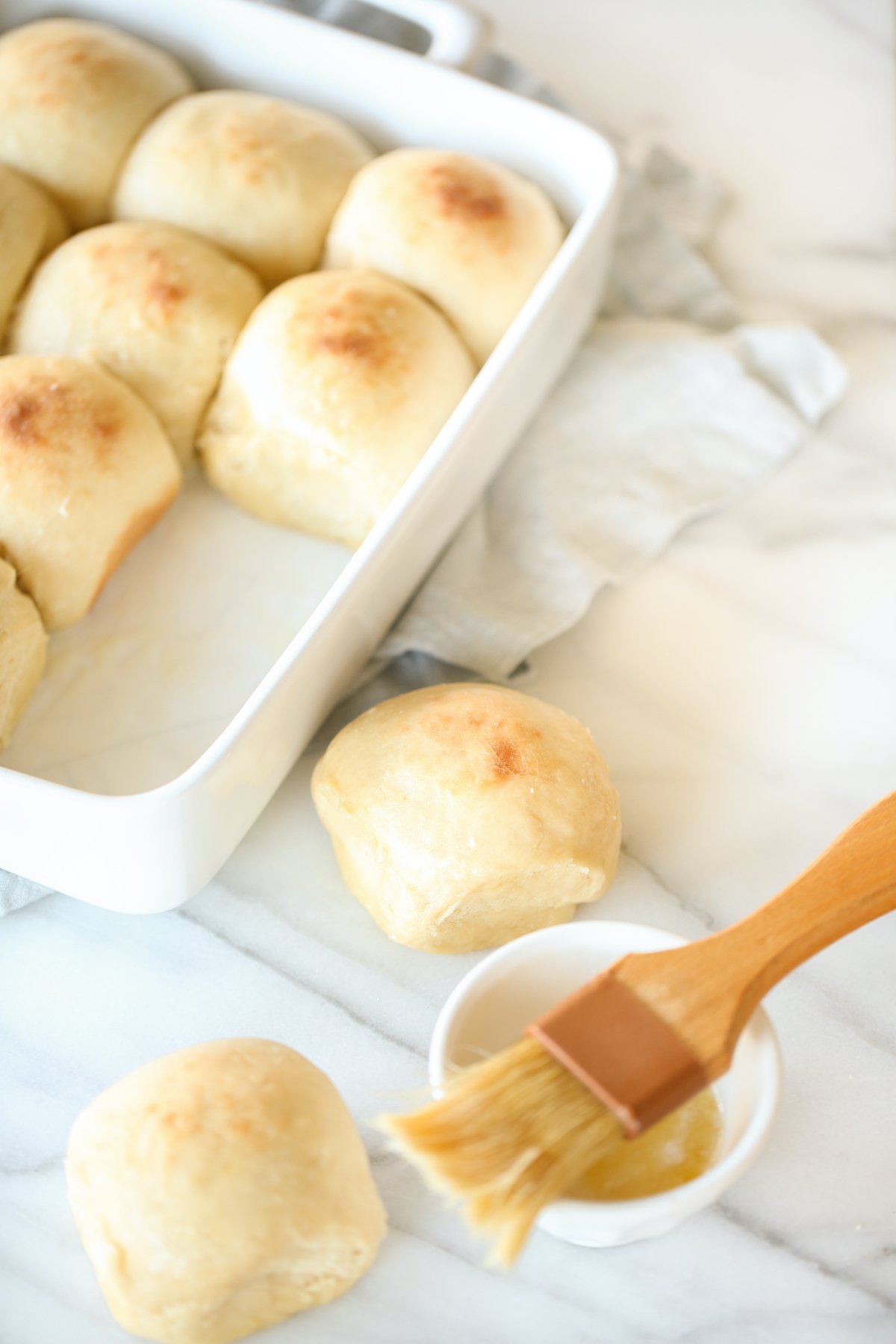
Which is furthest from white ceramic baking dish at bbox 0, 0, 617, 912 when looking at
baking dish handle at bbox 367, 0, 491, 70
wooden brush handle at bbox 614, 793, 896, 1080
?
wooden brush handle at bbox 614, 793, 896, 1080

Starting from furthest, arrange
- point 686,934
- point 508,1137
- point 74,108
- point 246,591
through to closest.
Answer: point 74,108, point 246,591, point 686,934, point 508,1137

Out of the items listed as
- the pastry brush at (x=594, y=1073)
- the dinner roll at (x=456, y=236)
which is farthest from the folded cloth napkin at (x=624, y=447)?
the pastry brush at (x=594, y=1073)

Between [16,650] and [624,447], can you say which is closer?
[16,650]

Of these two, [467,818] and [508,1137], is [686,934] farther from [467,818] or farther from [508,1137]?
[508,1137]

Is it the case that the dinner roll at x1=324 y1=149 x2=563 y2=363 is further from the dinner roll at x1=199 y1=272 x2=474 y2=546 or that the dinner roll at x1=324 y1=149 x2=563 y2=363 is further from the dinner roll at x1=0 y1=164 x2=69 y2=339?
the dinner roll at x1=0 y1=164 x2=69 y2=339

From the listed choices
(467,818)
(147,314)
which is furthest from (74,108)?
(467,818)

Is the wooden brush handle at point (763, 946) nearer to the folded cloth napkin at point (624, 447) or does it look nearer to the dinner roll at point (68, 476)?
the folded cloth napkin at point (624, 447)

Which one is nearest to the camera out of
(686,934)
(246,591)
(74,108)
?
(686,934)

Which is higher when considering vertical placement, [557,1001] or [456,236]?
[456,236]
